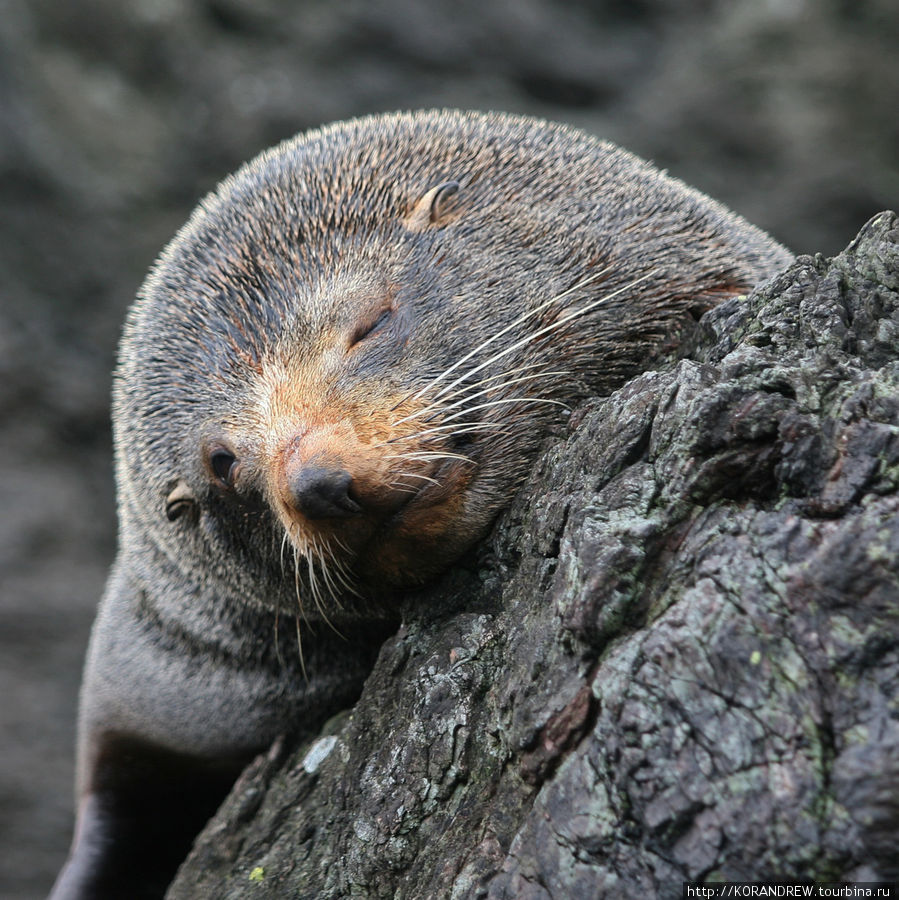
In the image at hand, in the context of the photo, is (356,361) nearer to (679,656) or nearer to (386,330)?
(386,330)

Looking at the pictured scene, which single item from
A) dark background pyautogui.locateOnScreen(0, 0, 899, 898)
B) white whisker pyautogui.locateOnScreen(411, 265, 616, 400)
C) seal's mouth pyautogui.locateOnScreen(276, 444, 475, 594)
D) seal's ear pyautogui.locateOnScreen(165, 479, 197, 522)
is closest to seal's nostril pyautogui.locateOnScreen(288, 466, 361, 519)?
seal's mouth pyautogui.locateOnScreen(276, 444, 475, 594)

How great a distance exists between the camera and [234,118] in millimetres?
8680

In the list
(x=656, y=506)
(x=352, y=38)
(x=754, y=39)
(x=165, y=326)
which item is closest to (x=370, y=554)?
(x=656, y=506)

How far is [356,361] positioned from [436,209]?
0.84 meters

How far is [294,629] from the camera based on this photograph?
4.17 meters

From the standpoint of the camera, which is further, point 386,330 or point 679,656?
point 386,330

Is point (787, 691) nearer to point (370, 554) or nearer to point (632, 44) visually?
point (370, 554)

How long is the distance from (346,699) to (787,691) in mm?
2629

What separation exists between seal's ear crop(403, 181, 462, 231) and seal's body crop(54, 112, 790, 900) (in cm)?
1

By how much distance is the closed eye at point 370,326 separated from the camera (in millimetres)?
3256

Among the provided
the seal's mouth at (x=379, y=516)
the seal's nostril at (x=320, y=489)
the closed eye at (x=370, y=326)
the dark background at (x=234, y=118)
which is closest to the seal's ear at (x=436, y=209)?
the closed eye at (x=370, y=326)

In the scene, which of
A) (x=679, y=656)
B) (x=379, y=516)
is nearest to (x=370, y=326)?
(x=379, y=516)

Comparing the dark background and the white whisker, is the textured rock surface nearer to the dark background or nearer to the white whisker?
the white whisker

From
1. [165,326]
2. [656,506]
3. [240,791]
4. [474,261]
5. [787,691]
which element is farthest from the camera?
[165,326]
